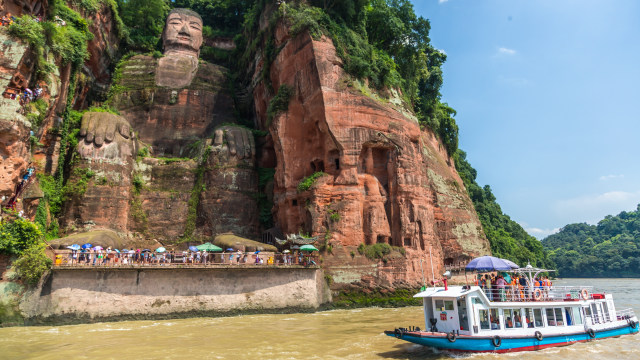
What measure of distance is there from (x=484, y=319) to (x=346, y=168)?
15.6m

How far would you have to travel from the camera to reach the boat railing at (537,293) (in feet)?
46.0

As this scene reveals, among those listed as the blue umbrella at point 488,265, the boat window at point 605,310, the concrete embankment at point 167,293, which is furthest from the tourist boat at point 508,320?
the concrete embankment at point 167,293

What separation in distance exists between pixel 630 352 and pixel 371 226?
15.4 metres

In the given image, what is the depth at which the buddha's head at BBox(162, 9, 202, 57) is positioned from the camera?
39562 millimetres

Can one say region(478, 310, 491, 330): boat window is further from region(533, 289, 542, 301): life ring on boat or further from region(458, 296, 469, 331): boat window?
region(533, 289, 542, 301): life ring on boat

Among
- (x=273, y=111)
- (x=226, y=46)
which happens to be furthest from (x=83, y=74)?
(x=226, y=46)

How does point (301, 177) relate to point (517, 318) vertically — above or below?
above

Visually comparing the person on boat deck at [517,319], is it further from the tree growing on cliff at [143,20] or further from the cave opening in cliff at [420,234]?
the tree growing on cliff at [143,20]

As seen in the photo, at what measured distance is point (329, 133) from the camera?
2764 centimetres

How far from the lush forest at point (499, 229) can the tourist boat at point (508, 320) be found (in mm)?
33646

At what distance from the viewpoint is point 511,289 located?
14266 mm

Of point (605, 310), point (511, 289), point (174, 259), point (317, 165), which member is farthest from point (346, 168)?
point (605, 310)

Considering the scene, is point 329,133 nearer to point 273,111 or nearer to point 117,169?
point 273,111

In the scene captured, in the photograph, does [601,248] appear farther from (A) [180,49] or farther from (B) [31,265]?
(B) [31,265]
